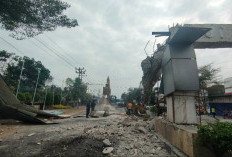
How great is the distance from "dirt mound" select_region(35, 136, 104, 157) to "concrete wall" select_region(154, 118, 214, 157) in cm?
204

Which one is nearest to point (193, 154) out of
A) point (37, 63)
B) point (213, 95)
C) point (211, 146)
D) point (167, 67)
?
point (211, 146)

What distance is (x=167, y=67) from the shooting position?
434 centimetres

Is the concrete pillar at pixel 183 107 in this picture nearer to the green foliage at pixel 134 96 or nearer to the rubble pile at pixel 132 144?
the rubble pile at pixel 132 144

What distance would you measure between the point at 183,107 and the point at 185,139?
1133 millimetres

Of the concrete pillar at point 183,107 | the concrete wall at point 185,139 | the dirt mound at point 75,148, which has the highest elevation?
the concrete pillar at point 183,107

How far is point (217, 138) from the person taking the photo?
2.29 metres

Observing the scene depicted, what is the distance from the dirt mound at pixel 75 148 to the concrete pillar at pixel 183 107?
2450mm

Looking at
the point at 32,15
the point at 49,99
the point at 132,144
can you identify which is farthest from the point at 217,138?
the point at 49,99

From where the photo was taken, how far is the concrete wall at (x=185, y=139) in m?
2.64

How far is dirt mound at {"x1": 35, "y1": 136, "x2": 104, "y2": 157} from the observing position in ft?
11.2

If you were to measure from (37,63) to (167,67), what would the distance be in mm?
53173

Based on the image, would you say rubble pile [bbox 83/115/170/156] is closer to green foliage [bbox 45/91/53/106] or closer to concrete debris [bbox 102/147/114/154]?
concrete debris [bbox 102/147/114/154]

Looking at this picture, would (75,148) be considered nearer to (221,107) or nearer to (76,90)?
(221,107)

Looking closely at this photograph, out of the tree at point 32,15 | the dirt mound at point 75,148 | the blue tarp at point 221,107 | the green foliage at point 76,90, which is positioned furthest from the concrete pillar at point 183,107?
the green foliage at point 76,90
